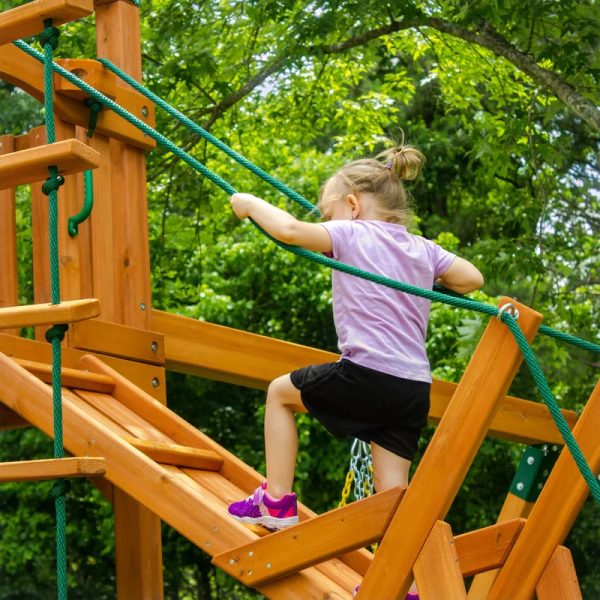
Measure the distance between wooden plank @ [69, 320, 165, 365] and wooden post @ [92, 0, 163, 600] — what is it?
0.24 feet

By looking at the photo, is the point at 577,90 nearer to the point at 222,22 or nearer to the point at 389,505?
the point at 222,22

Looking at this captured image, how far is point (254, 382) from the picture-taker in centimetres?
516

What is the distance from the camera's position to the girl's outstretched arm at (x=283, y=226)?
126 inches

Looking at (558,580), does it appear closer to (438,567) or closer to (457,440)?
(438,567)

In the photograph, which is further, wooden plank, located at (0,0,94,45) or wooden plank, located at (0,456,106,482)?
wooden plank, located at (0,0,94,45)

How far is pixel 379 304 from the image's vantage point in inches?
130

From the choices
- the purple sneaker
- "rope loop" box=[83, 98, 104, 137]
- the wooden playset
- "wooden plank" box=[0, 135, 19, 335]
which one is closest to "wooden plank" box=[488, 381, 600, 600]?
the wooden playset

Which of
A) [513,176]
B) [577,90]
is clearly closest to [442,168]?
[513,176]

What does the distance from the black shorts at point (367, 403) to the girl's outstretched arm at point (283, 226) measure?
0.34 meters

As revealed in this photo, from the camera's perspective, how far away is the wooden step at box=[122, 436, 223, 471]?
3750 millimetres

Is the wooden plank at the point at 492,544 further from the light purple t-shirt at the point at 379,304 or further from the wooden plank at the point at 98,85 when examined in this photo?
the wooden plank at the point at 98,85

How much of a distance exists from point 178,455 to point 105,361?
0.69 meters

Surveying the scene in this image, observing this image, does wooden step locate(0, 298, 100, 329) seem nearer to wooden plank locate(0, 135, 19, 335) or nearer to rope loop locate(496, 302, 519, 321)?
rope loop locate(496, 302, 519, 321)

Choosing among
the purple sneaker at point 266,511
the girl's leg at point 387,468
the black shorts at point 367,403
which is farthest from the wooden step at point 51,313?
the girl's leg at point 387,468
